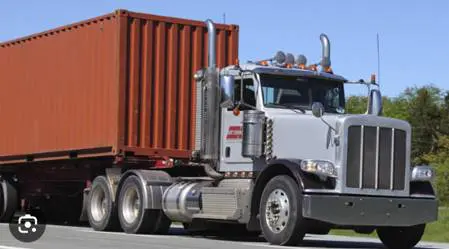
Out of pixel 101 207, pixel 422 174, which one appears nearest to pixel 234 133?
pixel 422 174

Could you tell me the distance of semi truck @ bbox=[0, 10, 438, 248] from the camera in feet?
46.3

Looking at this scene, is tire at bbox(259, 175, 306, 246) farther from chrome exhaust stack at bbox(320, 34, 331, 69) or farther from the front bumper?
chrome exhaust stack at bbox(320, 34, 331, 69)

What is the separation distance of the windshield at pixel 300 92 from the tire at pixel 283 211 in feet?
5.33

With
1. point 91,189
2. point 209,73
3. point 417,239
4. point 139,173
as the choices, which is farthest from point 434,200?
point 91,189

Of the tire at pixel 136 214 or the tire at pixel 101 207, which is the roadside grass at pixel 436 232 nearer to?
the tire at pixel 136 214

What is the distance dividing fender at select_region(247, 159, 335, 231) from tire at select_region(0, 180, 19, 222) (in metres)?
8.35

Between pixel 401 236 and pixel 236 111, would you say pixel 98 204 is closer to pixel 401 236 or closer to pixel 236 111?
pixel 236 111

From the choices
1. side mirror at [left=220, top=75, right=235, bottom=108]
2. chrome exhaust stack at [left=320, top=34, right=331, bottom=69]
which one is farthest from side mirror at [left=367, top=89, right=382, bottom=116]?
side mirror at [left=220, top=75, right=235, bottom=108]

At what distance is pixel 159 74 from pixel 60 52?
2772 millimetres

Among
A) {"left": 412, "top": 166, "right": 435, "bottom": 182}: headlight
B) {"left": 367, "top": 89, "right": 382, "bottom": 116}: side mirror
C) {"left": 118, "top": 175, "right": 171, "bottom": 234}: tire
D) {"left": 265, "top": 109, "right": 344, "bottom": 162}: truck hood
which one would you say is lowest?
{"left": 118, "top": 175, "right": 171, "bottom": 234}: tire

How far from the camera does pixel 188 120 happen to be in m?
18.1

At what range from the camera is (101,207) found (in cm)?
1822

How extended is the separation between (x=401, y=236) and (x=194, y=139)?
4.30 metres

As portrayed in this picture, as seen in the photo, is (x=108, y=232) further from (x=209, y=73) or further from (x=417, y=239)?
(x=417, y=239)
